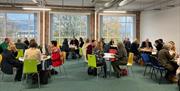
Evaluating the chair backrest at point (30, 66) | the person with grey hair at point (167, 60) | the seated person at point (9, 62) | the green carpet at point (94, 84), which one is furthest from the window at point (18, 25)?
the person with grey hair at point (167, 60)

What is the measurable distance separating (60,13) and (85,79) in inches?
319

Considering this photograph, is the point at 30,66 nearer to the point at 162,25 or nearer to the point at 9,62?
the point at 9,62

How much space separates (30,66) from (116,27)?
34.8 feet

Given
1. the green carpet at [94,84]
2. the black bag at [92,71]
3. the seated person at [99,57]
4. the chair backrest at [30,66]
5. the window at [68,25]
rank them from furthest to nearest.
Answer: the window at [68,25] → the black bag at [92,71] → the seated person at [99,57] → the green carpet at [94,84] → the chair backrest at [30,66]

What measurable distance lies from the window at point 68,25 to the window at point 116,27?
1176 mm

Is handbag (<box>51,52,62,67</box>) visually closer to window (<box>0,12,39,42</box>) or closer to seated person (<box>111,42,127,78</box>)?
seated person (<box>111,42,127,78</box>)

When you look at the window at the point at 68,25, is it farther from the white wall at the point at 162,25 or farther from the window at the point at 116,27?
the white wall at the point at 162,25

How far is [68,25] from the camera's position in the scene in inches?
587

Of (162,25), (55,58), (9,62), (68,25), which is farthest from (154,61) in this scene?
(68,25)

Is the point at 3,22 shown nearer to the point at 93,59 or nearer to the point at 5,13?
the point at 5,13

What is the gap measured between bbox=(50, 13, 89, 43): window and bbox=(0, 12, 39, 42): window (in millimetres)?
1155

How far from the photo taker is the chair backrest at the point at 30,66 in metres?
5.69

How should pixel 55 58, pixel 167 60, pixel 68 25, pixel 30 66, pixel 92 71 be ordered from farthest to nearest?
pixel 68 25, pixel 92 71, pixel 55 58, pixel 167 60, pixel 30 66

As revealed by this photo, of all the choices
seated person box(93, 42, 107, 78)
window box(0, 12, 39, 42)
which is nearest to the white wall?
seated person box(93, 42, 107, 78)
